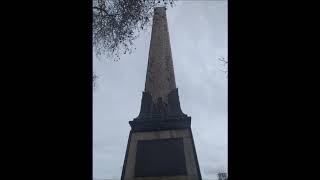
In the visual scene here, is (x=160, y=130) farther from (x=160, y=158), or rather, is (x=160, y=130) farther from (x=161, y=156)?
(x=160, y=158)

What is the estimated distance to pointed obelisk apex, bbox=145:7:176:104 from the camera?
17562 mm

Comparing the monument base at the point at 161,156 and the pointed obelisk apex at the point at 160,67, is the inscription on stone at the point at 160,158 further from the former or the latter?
the pointed obelisk apex at the point at 160,67

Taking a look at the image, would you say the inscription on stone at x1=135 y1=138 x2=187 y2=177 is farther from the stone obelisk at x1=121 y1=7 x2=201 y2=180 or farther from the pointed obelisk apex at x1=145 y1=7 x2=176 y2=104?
the pointed obelisk apex at x1=145 y1=7 x2=176 y2=104

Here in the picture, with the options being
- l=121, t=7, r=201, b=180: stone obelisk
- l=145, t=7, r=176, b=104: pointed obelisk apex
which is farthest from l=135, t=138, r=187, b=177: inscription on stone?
l=145, t=7, r=176, b=104: pointed obelisk apex

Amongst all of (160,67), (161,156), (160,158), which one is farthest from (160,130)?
(160,67)

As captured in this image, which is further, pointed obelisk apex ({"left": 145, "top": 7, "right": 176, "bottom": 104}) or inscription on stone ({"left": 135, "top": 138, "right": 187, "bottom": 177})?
pointed obelisk apex ({"left": 145, "top": 7, "right": 176, "bottom": 104})

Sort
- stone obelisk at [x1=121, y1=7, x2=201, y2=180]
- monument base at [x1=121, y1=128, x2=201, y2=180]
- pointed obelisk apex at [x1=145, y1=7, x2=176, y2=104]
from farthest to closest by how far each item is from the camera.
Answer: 1. pointed obelisk apex at [x1=145, y1=7, x2=176, y2=104]
2. stone obelisk at [x1=121, y1=7, x2=201, y2=180]
3. monument base at [x1=121, y1=128, x2=201, y2=180]

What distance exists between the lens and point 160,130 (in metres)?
16.2

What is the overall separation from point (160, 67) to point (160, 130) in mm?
3607

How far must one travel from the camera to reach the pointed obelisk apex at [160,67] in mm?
17562
